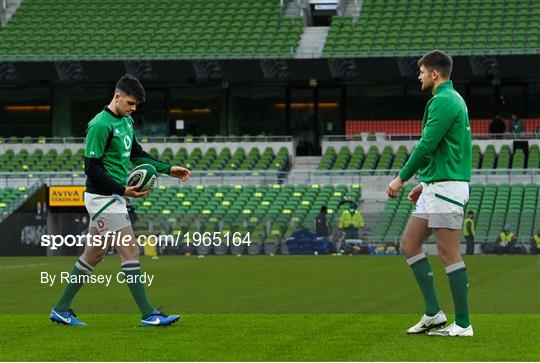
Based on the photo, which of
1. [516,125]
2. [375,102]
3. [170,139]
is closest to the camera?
[516,125]

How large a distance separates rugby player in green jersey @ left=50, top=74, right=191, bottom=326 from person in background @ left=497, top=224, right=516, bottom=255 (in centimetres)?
2384

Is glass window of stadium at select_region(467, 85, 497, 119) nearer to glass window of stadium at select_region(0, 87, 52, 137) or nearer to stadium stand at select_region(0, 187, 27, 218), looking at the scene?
glass window of stadium at select_region(0, 87, 52, 137)

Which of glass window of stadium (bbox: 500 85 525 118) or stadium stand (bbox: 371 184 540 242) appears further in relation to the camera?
glass window of stadium (bbox: 500 85 525 118)

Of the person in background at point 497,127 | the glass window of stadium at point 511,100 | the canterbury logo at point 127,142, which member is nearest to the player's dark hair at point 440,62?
the canterbury logo at point 127,142

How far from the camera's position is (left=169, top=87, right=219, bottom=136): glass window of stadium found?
53469 mm

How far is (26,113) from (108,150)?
44596 mm

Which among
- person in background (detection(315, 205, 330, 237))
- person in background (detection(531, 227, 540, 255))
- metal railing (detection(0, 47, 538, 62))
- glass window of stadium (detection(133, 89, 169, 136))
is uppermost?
metal railing (detection(0, 47, 538, 62))

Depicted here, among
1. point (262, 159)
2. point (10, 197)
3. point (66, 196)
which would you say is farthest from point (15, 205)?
point (262, 159)

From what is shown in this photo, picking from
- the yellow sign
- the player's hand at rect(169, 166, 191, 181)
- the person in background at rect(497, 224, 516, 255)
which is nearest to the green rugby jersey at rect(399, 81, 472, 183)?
the player's hand at rect(169, 166, 191, 181)

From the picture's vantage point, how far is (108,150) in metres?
11.6

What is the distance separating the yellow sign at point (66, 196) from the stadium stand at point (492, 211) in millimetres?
8981

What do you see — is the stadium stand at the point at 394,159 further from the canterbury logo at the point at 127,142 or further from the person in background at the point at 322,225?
the canterbury logo at the point at 127,142

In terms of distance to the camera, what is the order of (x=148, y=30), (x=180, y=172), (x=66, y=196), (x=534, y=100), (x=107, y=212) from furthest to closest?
(x=148, y=30)
(x=534, y=100)
(x=66, y=196)
(x=180, y=172)
(x=107, y=212)

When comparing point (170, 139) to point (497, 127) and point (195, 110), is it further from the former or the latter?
point (497, 127)
